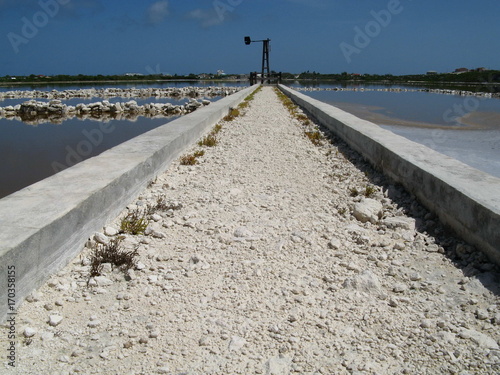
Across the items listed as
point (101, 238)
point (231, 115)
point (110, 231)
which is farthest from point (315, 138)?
point (101, 238)

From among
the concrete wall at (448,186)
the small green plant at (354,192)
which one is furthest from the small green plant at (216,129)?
the small green plant at (354,192)

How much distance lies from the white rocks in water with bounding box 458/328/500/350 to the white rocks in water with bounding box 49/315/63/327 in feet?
7.63

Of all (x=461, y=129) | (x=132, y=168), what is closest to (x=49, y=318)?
(x=132, y=168)

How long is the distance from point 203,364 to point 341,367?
0.73 metres

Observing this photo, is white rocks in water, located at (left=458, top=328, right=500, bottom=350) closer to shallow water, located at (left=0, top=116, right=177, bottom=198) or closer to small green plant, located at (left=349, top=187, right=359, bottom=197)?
small green plant, located at (left=349, top=187, right=359, bottom=197)

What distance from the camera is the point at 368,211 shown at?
4.27m

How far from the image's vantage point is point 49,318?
2.54 m

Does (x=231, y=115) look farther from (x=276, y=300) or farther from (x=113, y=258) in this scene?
(x=276, y=300)

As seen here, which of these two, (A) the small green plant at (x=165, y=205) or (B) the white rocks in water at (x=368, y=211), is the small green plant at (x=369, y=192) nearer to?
(B) the white rocks in water at (x=368, y=211)

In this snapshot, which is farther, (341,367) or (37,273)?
(37,273)

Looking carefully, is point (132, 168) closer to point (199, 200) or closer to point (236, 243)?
point (199, 200)

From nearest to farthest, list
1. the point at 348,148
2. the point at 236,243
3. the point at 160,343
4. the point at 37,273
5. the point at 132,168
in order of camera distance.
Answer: the point at 160,343, the point at 37,273, the point at 236,243, the point at 132,168, the point at 348,148

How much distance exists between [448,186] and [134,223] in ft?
9.25

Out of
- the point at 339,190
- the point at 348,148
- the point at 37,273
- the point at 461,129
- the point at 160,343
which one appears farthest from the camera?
the point at 461,129
